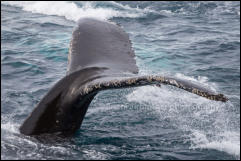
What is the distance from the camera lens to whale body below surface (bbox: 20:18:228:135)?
4629 mm

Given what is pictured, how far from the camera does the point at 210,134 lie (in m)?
6.78

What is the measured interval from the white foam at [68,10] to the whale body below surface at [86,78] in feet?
43.4

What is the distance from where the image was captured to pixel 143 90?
9055mm

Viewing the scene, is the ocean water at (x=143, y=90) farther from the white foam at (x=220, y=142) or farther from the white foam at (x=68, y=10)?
the white foam at (x=68, y=10)

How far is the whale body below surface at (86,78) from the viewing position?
4629 millimetres

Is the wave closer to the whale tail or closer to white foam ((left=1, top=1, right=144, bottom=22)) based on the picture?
the whale tail

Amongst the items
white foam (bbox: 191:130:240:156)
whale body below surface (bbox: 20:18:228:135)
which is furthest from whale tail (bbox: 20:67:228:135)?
white foam (bbox: 191:130:240:156)

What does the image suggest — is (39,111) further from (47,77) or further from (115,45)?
(47,77)

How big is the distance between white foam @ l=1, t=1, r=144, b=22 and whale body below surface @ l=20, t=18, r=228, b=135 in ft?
43.4

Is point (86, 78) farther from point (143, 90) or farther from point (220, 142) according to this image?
point (143, 90)

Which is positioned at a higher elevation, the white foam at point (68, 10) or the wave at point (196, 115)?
the white foam at point (68, 10)

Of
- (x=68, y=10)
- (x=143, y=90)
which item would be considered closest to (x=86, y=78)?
(x=143, y=90)

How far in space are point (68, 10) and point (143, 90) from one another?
12.7 meters

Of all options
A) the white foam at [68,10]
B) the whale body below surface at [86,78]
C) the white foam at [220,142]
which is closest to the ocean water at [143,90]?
the white foam at [220,142]
